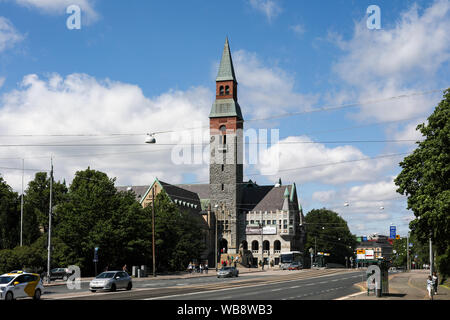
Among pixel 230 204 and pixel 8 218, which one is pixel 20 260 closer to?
pixel 8 218

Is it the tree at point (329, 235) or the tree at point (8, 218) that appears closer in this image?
the tree at point (8, 218)

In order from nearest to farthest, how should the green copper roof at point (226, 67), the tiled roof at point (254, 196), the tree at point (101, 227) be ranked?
the tree at point (101, 227) → the green copper roof at point (226, 67) → the tiled roof at point (254, 196)

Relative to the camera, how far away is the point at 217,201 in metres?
117

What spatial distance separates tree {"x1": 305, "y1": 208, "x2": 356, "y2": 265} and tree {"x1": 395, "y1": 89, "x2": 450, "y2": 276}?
92692 mm

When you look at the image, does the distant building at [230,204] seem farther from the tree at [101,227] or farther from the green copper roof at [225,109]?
the tree at [101,227]

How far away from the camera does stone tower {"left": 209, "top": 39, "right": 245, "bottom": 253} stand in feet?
377

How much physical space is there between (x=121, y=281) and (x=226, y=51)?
290ft

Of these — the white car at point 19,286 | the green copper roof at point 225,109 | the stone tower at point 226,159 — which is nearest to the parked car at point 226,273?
the white car at point 19,286

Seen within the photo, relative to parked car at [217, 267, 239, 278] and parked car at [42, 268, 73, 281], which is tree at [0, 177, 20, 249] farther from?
parked car at [217, 267, 239, 278]

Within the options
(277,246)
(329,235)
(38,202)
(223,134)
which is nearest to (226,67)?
(223,134)

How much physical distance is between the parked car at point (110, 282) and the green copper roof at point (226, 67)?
8440 cm

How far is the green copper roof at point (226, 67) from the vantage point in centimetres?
11631

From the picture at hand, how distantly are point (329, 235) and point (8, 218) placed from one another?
75.9m
